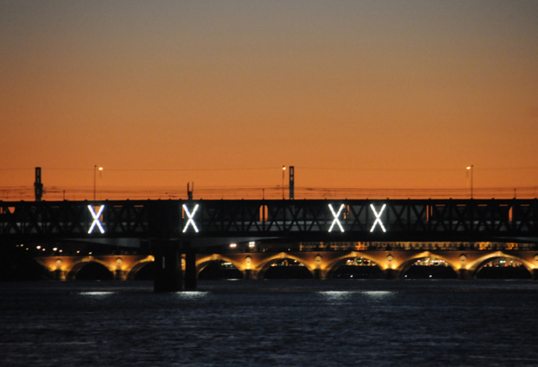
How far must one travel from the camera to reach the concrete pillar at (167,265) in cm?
11919

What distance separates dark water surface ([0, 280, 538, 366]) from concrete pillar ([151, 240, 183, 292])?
2460 millimetres

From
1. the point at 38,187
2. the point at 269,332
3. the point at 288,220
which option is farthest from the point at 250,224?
the point at 269,332

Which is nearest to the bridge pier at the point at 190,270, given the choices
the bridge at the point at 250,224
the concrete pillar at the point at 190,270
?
the concrete pillar at the point at 190,270

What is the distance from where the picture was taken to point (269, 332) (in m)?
74.7

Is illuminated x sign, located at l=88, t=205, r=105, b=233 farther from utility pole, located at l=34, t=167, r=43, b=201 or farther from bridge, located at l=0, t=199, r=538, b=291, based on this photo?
utility pole, located at l=34, t=167, r=43, b=201

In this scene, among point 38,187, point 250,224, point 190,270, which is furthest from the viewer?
point 190,270

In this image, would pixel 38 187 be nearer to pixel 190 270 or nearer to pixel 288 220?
pixel 190 270

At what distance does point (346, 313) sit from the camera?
96.1 metres

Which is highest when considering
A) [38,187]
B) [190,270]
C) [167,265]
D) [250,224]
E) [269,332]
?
[38,187]

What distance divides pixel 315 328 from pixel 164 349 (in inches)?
740

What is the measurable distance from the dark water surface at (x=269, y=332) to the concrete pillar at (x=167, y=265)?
8.07 feet

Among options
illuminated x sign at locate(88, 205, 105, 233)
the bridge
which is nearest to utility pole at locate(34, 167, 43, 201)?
the bridge

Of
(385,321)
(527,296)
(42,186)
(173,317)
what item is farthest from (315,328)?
(42,186)

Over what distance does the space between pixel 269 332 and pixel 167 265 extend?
157 ft
